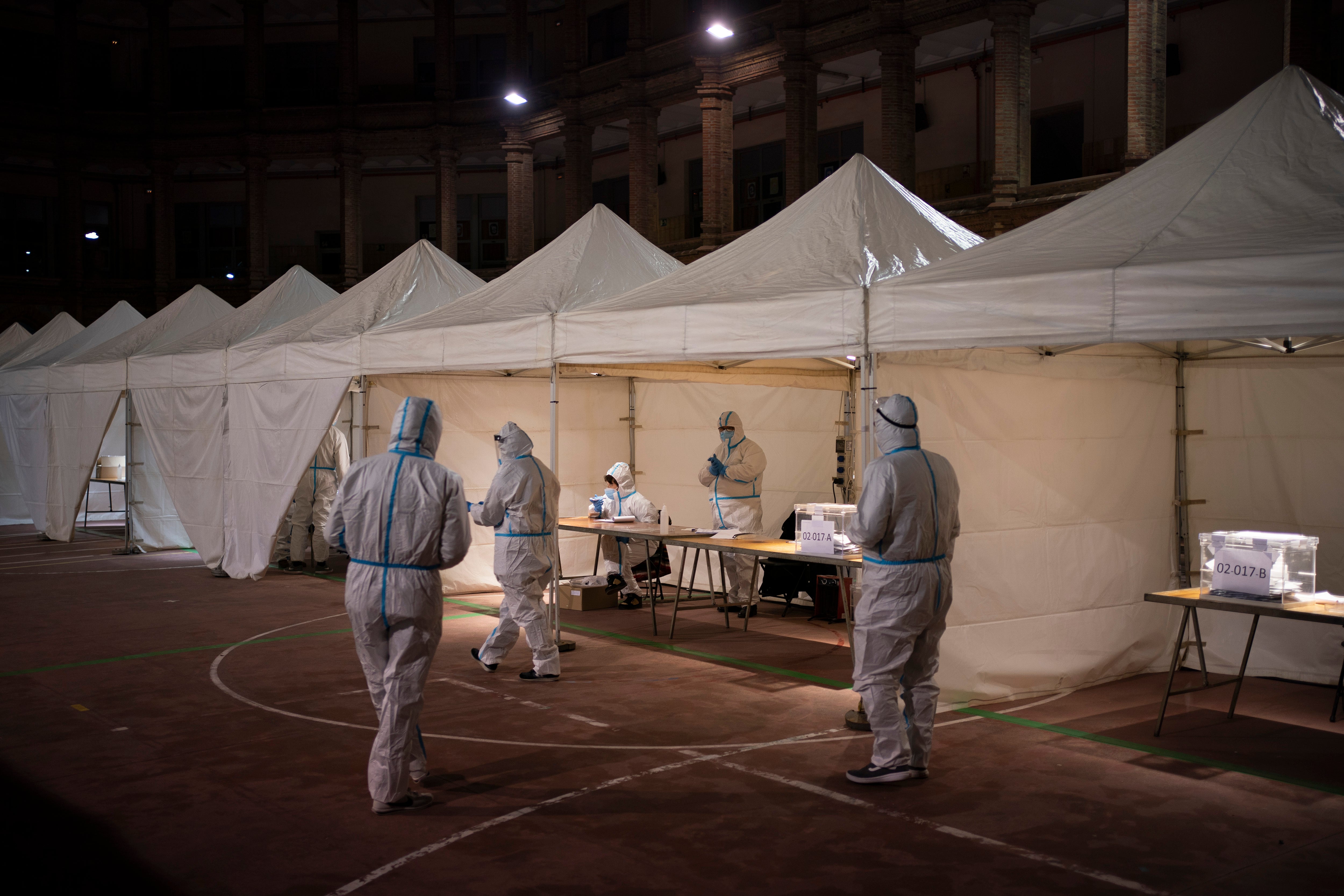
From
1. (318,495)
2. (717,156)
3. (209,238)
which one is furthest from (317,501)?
(209,238)

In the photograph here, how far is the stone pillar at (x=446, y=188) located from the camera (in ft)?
102

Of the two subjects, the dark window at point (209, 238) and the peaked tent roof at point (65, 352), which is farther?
the dark window at point (209, 238)

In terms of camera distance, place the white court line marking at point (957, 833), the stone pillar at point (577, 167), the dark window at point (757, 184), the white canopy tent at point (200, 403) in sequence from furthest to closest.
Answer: the stone pillar at point (577, 167) < the dark window at point (757, 184) < the white canopy tent at point (200, 403) < the white court line marking at point (957, 833)

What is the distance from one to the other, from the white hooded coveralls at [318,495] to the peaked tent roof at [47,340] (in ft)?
27.2

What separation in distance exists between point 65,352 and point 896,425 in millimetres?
15704

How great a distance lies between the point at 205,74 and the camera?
34.3 metres

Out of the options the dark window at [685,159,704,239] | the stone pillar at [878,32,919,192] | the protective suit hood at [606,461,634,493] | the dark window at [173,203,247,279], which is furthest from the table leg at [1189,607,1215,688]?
the dark window at [173,203,247,279]

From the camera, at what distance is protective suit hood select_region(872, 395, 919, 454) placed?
527cm

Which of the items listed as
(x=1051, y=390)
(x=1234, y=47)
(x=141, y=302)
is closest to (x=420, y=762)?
(x=1051, y=390)

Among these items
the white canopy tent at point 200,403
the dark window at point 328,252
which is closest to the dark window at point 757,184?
the dark window at point 328,252

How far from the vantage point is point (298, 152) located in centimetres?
3256

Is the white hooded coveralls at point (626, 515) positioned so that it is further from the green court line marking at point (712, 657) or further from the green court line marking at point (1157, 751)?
the green court line marking at point (1157, 751)

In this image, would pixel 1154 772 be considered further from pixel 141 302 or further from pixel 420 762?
pixel 141 302

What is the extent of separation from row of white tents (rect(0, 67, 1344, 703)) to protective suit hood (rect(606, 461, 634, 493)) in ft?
4.10
